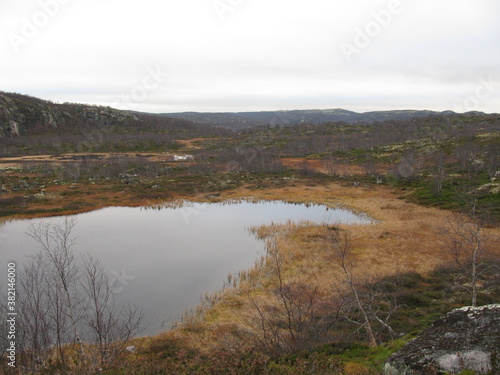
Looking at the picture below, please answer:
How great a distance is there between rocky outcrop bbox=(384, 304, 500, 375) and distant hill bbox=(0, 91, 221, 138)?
455ft

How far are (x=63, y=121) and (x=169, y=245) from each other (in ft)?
460

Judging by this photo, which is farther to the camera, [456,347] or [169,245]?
[169,245]

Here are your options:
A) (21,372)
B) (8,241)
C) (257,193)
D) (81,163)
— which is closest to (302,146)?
(257,193)

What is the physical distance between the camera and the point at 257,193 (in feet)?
157

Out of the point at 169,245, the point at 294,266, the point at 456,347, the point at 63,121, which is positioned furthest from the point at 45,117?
the point at 456,347

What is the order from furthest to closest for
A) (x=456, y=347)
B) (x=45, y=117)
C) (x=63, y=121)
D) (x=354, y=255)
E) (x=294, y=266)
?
(x=63, y=121), (x=45, y=117), (x=354, y=255), (x=294, y=266), (x=456, y=347)

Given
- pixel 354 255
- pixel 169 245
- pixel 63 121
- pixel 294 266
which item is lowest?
pixel 169 245

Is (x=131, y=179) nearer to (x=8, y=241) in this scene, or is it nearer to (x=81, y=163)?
(x=81, y=163)

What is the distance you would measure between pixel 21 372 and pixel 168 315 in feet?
23.3

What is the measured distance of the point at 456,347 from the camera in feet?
20.2

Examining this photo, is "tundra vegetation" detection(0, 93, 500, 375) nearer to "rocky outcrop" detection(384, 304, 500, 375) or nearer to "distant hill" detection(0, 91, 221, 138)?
"rocky outcrop" detection(384, 304, 500, 375)

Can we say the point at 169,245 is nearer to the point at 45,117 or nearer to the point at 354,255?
the point at 354,255

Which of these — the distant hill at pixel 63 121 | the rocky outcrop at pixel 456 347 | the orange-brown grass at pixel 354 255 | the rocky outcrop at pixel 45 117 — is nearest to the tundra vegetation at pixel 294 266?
the orange-brown grass at pixel 354 255

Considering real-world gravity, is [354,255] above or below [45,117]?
below
